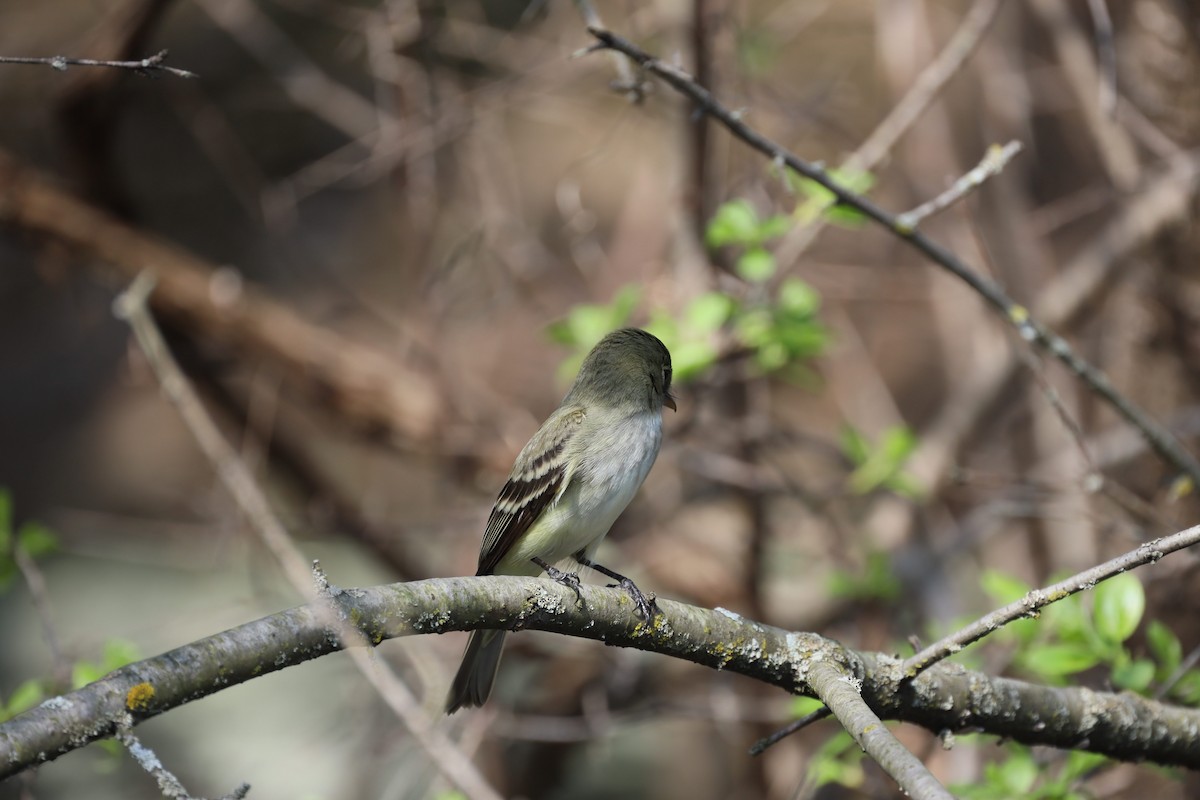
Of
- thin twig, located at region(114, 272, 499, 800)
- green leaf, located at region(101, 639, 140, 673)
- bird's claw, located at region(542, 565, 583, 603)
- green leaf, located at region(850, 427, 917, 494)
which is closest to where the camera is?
thin twig, located at region(114, 272, 499, 800)

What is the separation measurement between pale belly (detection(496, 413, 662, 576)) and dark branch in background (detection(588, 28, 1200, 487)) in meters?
1.09

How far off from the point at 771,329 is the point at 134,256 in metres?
3.74

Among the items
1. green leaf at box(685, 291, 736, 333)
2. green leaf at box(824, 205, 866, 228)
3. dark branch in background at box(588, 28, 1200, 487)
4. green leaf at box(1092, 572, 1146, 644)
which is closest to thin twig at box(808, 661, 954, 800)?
green leaf at box(1092, 572, 1146, 644)

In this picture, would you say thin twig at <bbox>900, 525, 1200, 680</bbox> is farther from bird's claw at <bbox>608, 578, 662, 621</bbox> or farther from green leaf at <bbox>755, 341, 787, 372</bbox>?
green leaf at <bbox>755, 341, 787, 372</bbox>

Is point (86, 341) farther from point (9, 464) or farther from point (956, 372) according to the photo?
point (956, 372)

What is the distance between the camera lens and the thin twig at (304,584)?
249cm

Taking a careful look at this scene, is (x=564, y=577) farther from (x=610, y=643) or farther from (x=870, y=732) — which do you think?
(x=870, y=732)

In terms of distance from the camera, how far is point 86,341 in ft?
36.1

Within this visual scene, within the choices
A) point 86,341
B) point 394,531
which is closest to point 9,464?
point 86,341

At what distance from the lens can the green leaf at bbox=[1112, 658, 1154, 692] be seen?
128 inches

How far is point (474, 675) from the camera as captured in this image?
388 centimetres

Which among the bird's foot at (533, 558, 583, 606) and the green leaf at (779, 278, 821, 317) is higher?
the green leaf at (779, 278, 821, 317)

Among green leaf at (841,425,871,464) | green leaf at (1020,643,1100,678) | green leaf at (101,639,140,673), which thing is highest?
green leaf at (841,425,871,464)

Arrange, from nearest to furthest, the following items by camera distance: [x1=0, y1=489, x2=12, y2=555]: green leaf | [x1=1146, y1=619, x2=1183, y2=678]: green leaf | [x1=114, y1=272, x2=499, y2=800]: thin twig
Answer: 1. [x1=114, y1=272, x2=499, y2=800]: thin twig
2. [x1=1146, y1=619, x2=1183, y2=678]: green leaf
3. [x1=0, y1=489, x2=12, y2=555]: green leaf
